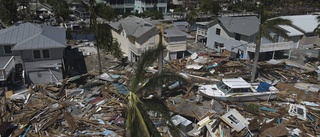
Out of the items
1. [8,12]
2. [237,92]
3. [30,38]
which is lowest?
[237,92]

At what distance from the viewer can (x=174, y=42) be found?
32969 millimetres

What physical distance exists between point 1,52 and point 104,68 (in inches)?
424

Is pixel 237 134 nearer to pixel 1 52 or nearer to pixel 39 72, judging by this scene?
pixel 39 72

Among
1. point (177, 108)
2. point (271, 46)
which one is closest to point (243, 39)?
point (271, 46)

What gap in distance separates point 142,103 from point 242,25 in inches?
1194

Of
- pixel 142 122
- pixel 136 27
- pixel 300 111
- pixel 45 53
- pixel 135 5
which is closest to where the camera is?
pixel 142 122

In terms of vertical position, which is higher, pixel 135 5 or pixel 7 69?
pixel 135 5

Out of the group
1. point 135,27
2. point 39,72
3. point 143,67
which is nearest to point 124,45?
point 135,27

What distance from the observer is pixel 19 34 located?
26188mm

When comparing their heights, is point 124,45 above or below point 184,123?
Result: above

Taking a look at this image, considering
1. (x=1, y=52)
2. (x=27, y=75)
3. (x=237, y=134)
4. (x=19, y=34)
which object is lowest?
(x=237, y=134)

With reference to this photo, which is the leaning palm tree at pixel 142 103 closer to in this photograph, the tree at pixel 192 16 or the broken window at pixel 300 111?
the broken window at pixel 300 111

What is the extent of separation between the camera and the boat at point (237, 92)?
21344 millimetres

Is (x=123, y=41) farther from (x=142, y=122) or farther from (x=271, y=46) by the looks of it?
(x=142, y=122)
